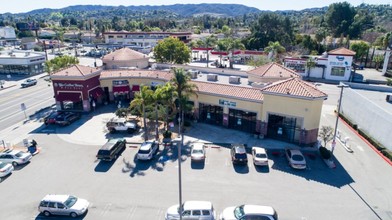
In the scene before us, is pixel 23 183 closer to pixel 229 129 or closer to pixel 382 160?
pixel 229 129

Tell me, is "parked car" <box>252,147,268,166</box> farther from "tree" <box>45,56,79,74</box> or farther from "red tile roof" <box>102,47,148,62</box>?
"tree" <box>45,56,79,74</box>

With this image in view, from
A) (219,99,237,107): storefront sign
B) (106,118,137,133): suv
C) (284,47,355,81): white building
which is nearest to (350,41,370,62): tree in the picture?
(284,47,355,81): white building

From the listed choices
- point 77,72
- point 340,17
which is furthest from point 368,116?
point 340,17

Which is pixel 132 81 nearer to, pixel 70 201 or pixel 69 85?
pixel 69 85

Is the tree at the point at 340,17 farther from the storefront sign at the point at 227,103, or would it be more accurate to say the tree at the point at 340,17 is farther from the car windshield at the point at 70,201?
the car windshield at the point at 70,201

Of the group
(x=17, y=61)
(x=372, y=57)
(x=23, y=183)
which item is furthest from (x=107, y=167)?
(x=372, y=57)

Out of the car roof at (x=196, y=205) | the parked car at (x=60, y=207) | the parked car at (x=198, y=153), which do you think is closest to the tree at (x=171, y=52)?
the parked car at (x=198, y=153)
